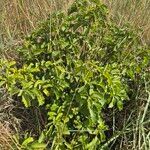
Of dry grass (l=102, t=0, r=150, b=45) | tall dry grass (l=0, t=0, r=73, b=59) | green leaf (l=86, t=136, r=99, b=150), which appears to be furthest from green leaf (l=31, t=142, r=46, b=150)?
dry grass (l=102, t=0, r=150, b=45)

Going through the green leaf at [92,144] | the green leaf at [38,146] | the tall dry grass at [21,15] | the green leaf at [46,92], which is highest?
the tall dry grass at [21,15]

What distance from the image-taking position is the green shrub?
2.37 metres

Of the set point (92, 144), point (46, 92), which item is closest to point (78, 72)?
point (46, 92)

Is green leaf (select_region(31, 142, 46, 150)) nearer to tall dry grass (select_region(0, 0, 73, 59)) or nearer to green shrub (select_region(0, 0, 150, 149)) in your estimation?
green shrub (select_region(0, 0, 150, 149))

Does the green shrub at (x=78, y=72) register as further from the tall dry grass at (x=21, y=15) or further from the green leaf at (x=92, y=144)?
the tall dry grass at (x=21, y=15)

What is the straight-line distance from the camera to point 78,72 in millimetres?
2426

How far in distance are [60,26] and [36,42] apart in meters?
0.20

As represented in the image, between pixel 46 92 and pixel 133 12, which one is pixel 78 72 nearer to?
pixel 46 92

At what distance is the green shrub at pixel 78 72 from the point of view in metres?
2.37

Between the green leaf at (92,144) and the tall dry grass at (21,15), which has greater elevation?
the tall dry grass at (21,15)

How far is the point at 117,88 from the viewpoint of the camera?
2.38 metres

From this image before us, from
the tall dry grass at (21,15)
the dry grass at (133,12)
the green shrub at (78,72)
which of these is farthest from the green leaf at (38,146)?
the dry grass at (133,12)

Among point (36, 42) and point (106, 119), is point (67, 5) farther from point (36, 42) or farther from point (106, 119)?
point (106, 119)

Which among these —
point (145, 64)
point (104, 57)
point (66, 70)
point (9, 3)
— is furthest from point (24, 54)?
point (9, 3)
